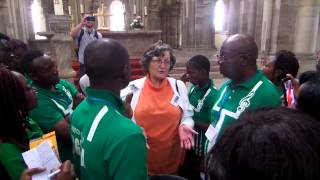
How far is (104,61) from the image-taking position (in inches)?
50.9

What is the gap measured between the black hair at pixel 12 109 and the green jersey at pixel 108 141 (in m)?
0.30

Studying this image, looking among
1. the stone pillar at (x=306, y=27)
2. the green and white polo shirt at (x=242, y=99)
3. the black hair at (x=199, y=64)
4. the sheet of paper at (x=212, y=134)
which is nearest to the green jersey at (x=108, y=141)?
the green and white polo shirt at (x=242, y=99)

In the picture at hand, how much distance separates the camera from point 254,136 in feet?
2.04

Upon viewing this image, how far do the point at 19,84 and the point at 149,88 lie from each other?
1118 millimetres

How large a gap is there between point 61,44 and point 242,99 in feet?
17.3

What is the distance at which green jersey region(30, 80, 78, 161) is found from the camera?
6.31 ft

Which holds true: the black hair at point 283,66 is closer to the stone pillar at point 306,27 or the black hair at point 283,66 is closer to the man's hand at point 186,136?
the man's hand at point 186,136

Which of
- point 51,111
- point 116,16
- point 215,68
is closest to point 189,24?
point 215,68

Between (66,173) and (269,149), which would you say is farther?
(66,173)

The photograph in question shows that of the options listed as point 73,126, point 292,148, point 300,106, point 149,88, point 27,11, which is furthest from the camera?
point 27,11

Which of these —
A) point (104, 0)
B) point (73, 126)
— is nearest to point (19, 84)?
point (73, 126)

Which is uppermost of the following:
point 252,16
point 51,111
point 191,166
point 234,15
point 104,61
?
point 234,15

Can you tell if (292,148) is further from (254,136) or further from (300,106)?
(300,106)

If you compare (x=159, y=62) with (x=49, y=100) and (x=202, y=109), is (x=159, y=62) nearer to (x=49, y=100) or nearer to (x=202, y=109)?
(x=202, y=109)
